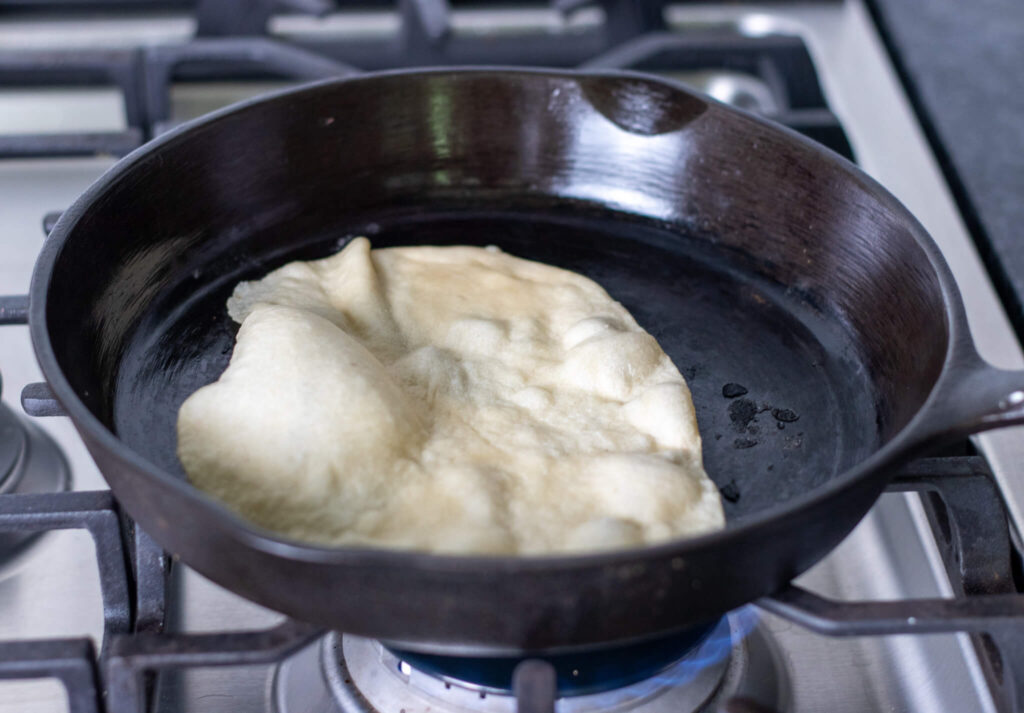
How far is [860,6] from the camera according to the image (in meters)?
1.92

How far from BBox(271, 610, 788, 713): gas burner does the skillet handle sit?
27cm

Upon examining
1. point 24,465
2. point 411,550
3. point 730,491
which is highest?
point 411,550

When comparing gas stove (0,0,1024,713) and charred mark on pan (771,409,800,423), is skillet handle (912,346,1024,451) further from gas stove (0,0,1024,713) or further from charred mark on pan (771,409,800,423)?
charred mark on pan (771,409,800,423)

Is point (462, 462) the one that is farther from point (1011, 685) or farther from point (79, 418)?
point (1011, 685)

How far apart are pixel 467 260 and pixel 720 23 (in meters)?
0.97

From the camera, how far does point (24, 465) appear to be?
3.84ft

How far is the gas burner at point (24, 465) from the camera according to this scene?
112cm

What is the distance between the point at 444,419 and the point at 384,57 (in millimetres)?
884

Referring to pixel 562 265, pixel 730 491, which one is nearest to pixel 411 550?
pixel 730 491

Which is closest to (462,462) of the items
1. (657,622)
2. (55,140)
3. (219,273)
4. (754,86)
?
(657,622)

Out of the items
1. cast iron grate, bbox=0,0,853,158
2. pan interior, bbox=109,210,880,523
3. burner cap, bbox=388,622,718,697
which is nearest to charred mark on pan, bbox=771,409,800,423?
pan interior, bbox=109,210,880,523

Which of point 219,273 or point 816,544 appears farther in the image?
point 219,273

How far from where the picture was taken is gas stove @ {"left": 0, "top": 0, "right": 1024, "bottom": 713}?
0.83m

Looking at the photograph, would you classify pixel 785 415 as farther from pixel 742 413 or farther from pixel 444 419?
pixel 444 419
